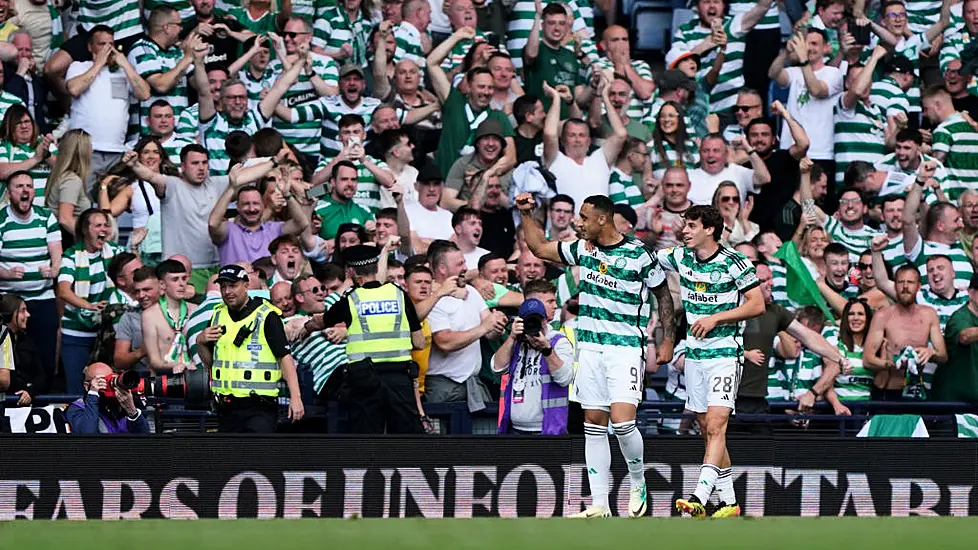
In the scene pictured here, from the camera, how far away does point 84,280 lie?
13555 mm

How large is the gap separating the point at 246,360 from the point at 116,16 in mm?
5857

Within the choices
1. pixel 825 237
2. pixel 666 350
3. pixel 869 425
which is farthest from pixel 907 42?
pixel 666 350

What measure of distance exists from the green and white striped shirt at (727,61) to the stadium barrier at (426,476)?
21.4ft

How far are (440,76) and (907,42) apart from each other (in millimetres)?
5667

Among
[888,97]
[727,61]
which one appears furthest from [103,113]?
[888,97]

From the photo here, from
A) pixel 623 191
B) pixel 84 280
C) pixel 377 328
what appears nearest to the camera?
pixel 377 328

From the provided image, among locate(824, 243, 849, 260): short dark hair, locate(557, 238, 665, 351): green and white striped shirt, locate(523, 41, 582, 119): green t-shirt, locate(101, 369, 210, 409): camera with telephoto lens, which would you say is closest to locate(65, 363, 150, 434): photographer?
locate(101, 369, 210, 409): camera with telephoto lens

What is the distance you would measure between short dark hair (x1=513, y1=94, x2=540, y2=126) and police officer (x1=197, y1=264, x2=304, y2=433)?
448 cm

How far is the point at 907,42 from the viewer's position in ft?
61.5

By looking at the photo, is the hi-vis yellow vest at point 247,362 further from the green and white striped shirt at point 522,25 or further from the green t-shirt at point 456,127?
the green and white striped shirt at point 522,25

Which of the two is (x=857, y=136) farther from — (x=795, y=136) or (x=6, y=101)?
(x=6, y=101)

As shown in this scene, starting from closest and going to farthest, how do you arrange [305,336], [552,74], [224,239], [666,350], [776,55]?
[666,350]
[305,336]
[224,239]
[552,74]
[776,55]

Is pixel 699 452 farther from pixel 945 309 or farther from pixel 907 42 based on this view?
pixel 907 42

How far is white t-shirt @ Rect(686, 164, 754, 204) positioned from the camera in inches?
613
